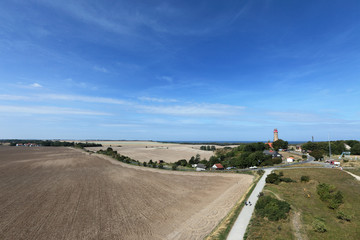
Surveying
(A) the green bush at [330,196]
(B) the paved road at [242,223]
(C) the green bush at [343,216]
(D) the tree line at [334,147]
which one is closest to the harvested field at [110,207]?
(B) the paved road at [242,223]

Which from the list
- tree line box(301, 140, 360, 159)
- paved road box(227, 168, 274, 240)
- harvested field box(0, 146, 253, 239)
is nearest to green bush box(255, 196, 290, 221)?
paved road box(227, 168, 274, 240)

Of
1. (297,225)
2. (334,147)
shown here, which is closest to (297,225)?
(297,225)

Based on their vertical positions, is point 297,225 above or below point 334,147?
below

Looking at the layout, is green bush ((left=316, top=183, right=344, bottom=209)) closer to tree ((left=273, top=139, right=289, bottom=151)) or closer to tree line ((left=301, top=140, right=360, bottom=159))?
tree line ((left=301, top=140, right=360, bottom=159))

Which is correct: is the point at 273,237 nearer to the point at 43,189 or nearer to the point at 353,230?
the point at 353,230

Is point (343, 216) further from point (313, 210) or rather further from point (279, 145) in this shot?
point (279, 145)

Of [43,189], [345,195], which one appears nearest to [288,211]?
[345,195]
